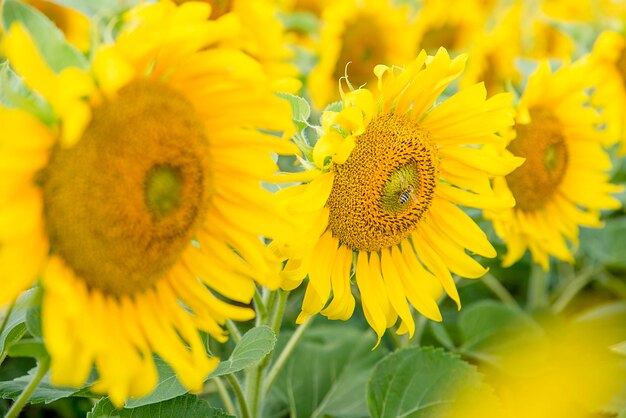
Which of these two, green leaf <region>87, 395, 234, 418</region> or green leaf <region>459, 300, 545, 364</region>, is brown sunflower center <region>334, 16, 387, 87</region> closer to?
green leaf <region>459, 300, 545, 364</region>

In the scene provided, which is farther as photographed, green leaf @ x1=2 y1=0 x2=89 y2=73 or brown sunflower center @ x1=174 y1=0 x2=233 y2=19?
brown sunflower center @ x1=174 y1=0 x2=233 y2=19

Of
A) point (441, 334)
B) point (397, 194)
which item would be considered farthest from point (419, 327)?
point (397, 194)

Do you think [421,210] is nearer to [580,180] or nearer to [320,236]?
[320,236]

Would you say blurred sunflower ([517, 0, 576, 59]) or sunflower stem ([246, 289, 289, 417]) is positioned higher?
blurred sunflower ([517, 0, 576, 59])

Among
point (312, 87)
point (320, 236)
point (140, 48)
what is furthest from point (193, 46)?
point (312, 87)

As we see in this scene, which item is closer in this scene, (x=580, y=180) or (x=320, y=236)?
(x=320, y=236)

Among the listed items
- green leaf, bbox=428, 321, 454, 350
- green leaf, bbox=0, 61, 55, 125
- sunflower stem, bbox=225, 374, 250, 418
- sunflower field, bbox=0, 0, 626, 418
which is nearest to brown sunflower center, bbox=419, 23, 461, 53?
sunflower field, bbox=0, 0, 626, 418

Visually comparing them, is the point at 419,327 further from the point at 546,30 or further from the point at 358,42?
the point at 546,30
